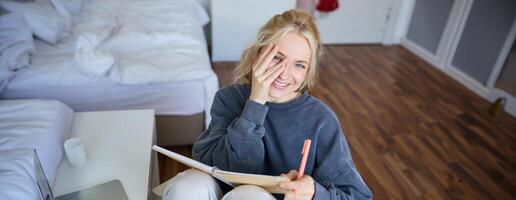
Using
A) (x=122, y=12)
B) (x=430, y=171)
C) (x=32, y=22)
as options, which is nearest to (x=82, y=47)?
(x=32, y=22)

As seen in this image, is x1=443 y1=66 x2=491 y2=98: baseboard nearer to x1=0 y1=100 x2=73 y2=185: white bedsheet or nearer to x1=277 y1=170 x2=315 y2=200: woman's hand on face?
x1=277 y1=170 x2=315 y2=200: woman's hand on face

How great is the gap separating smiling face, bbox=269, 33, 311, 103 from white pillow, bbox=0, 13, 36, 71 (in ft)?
4.15

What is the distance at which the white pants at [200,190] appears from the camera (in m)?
0.84

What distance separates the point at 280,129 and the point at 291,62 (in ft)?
0.65

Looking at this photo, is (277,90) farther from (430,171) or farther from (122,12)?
(122,12)

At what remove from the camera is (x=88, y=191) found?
103cm

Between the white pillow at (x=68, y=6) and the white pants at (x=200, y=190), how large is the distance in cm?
176

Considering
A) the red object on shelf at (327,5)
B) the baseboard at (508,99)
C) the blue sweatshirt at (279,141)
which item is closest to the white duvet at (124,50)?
the blue sweatshirt at (279,141)

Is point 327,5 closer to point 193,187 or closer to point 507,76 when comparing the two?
point 507,76

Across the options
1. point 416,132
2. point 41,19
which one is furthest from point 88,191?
point 416,132

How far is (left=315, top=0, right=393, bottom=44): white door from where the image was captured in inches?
133

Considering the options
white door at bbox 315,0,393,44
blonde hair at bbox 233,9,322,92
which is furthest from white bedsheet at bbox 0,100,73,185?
white door at bbox 315,0,393,44

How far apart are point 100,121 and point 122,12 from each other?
1291 millimetres

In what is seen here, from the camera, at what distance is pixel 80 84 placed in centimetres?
161
